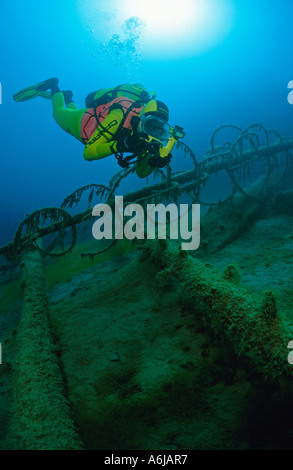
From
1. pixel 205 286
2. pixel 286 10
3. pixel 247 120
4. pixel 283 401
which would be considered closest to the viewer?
pixel 283 401

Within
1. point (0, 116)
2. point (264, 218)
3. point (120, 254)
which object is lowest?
point (120, 254)

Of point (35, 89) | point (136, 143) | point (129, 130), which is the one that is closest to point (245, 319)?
point (136, 143)

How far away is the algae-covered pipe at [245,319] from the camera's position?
140 cm

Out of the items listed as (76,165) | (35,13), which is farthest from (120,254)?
(35,13)

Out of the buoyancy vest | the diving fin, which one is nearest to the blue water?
the diving fin

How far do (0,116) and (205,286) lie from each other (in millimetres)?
84043

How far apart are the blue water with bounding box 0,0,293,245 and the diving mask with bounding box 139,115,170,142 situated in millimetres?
22229

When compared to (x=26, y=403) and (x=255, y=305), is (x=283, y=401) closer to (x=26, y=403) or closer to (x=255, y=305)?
(x=255, y=305)

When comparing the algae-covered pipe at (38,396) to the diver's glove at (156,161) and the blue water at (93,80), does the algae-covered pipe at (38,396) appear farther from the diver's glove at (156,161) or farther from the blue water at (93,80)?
the blue water at (93,80)

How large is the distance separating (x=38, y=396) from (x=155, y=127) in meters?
3.87

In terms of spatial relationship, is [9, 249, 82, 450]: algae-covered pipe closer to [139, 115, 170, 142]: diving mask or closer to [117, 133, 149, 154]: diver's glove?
[117, 133, 149, 154]: diver's glove

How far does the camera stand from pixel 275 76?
32.7 meters

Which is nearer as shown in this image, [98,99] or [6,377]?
[6,377]

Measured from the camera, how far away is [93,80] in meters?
61.6
